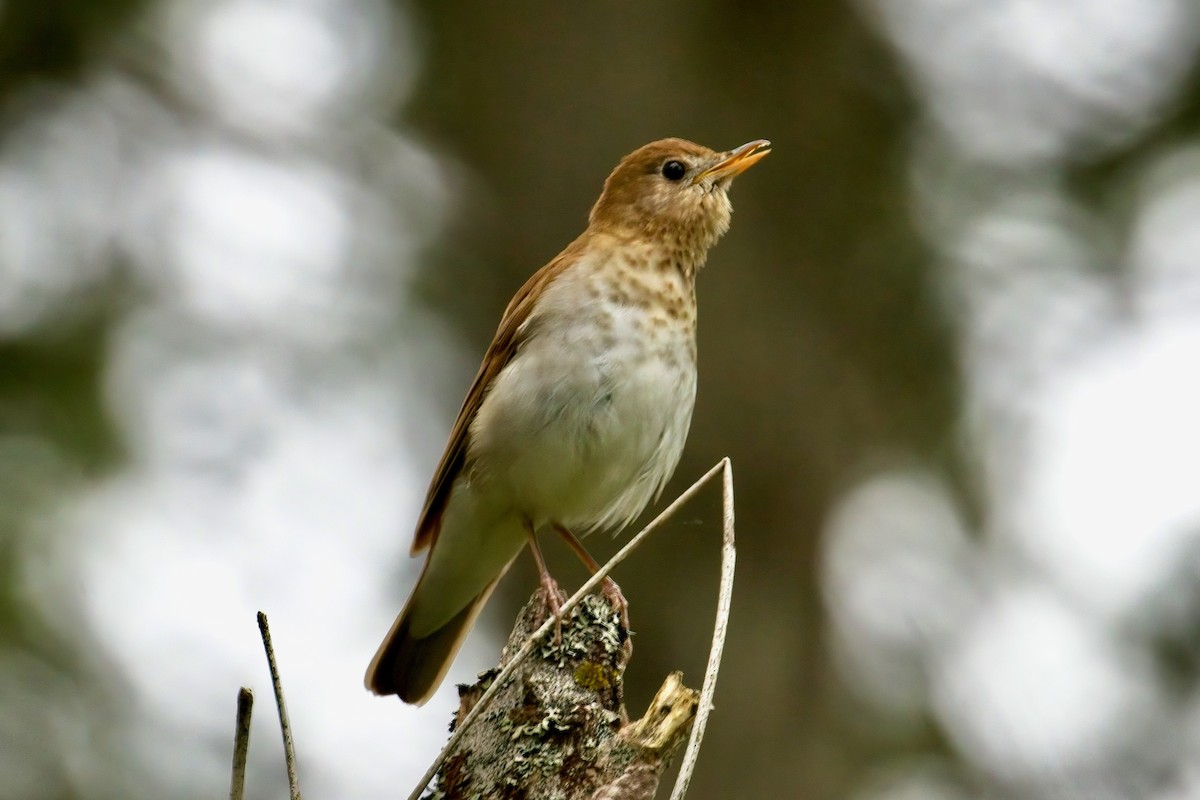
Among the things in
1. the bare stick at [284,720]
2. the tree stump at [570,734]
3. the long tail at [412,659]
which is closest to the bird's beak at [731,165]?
the long tail at [412,659]

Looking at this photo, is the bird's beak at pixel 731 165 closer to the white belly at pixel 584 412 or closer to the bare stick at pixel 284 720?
the white belly at pixel 584 412

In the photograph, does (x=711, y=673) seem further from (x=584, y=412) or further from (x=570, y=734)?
(x=584, y=412)

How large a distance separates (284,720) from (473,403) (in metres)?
2.64

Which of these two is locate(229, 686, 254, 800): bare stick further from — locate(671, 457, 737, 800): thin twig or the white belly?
the white belly

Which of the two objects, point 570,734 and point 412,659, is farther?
point 412,659

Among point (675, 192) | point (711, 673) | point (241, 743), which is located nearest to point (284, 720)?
point (241, 743)

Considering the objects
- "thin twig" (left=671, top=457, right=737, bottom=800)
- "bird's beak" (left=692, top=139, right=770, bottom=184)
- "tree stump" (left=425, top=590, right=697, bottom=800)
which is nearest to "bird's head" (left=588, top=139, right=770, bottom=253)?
"bird's beak" (left=692, top=139, right=770, bottom=184)

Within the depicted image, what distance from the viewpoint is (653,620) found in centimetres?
531

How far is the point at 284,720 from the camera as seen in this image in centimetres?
183

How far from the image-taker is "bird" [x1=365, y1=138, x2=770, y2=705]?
4.07 meters

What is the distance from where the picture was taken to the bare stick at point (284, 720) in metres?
1.80

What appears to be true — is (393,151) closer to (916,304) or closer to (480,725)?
(916,304)

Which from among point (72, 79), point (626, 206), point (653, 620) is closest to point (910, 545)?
point (653, 620)

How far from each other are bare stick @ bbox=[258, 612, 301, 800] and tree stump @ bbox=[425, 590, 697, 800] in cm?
67
